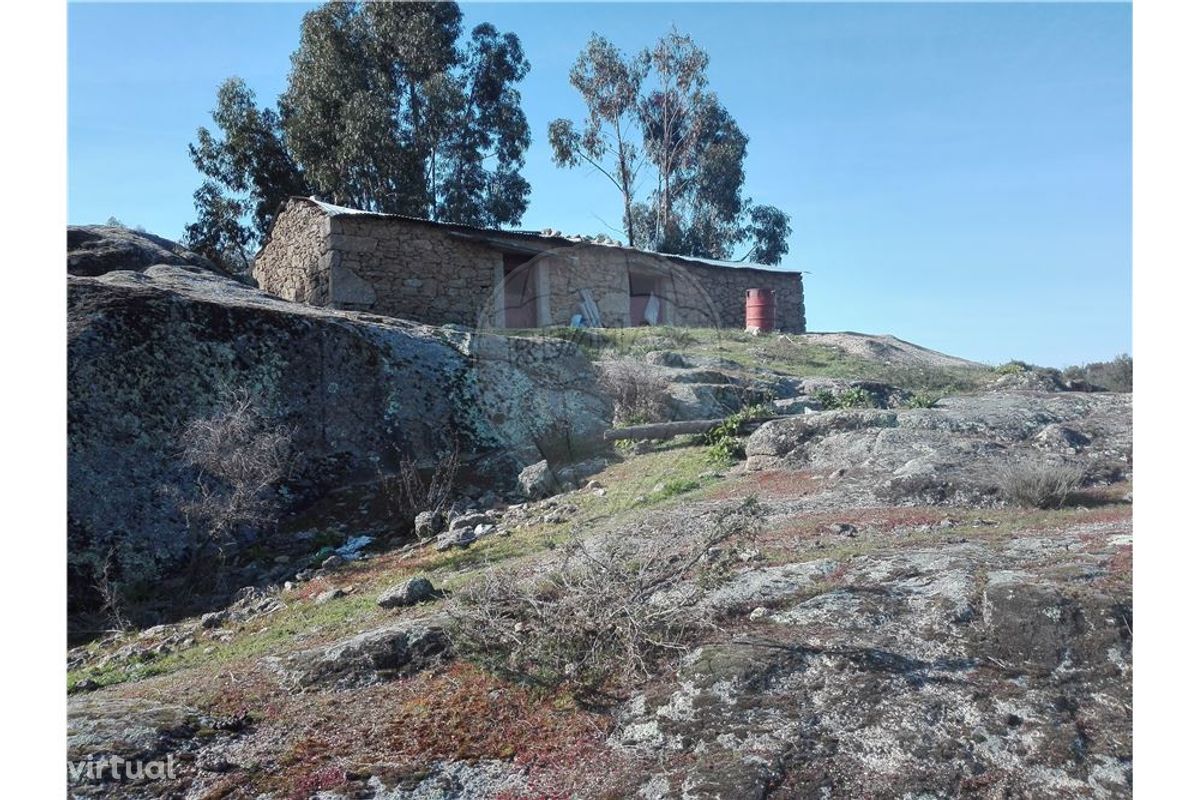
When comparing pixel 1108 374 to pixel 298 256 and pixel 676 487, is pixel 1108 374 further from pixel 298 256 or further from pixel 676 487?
pixel 298 256

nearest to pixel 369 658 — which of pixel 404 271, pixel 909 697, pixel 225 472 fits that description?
pixel 909 697

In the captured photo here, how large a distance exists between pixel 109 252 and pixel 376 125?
37.4ft

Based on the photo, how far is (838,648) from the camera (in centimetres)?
368

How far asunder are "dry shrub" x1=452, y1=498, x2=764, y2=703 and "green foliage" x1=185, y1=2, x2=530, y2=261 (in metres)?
19.3

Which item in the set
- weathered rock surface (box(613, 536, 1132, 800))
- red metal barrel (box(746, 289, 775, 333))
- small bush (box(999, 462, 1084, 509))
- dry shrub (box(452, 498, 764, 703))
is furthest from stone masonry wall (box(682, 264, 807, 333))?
weathered rock surface (box(613, 536, 1132, 800))

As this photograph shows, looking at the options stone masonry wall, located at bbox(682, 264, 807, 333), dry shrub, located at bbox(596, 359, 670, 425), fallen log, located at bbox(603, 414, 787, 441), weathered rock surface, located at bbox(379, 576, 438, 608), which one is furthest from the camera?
stone masonry wall, located at bbox(682, 264, 807, 333)

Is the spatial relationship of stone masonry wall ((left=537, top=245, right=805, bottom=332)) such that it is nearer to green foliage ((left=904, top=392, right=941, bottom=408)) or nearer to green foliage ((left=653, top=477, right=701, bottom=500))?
green foliage ((left=904, top=392, right=941, bottom=408))

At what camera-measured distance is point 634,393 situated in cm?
955

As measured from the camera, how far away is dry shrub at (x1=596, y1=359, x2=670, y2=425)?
30.6 feet

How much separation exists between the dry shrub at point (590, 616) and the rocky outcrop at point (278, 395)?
3397 millimetres

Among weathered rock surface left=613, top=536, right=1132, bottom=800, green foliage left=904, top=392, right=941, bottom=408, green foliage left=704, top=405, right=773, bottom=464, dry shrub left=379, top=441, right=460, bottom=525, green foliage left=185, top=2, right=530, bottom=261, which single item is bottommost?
weathered rock surface left=613, top=536, right=1132, bottom=800

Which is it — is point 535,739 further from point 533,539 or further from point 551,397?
point 551,397

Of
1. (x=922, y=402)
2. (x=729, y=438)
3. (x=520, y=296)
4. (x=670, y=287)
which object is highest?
(x=670, y=287)

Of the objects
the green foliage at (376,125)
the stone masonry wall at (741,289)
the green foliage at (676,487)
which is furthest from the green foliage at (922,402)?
the green foliage at (376,125)
